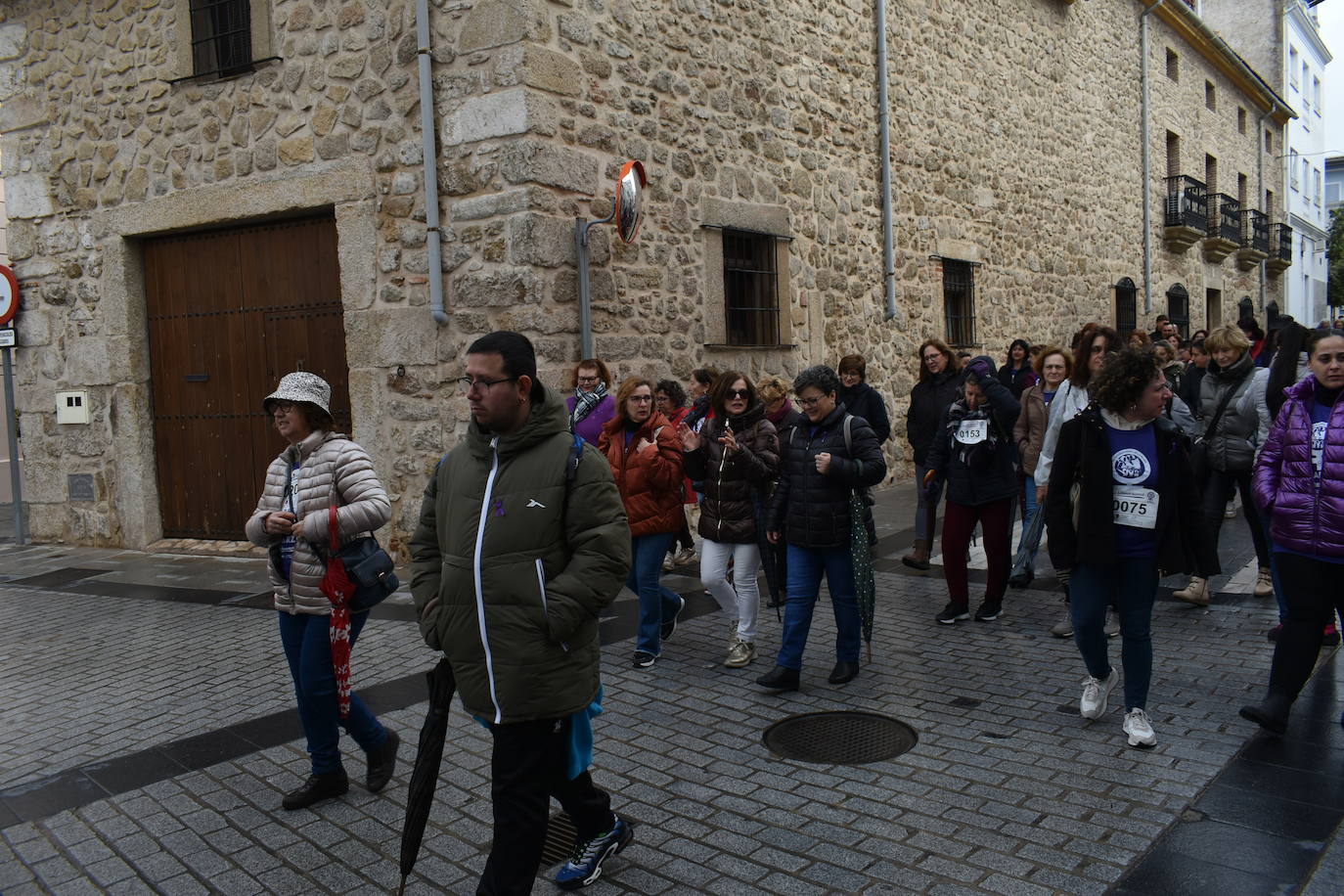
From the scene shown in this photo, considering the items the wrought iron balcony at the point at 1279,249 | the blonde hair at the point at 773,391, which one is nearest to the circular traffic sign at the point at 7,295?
the blonde hair at the point at 773,391

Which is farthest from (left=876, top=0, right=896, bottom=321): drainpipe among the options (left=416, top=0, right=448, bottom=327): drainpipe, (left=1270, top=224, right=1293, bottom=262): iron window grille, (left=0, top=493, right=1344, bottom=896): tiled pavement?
→ (left=1270, top=224, right=1293, bottom=262): iron window grille

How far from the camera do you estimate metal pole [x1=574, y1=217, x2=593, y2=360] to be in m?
7.97

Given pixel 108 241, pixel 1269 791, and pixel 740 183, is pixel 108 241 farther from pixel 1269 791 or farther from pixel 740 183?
pixel 1269 791

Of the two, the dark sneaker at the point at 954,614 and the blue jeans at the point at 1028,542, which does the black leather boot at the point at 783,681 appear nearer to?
the dark sneaker at the point at 954,614

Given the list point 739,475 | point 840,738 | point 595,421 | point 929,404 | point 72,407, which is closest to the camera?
point 840,738

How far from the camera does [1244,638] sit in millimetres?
5586

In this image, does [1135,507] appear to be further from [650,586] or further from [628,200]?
[628,200]

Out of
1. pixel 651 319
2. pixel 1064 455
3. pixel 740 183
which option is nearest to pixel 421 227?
pixel 651 319

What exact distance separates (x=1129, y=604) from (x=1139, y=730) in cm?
50

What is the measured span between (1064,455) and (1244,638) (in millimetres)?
2157

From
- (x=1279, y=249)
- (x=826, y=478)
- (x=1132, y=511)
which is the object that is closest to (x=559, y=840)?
(x=826, y=478)

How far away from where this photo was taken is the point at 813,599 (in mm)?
5090

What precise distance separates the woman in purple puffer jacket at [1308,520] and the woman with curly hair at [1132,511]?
32 centimetres

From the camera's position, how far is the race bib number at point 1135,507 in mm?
4129
